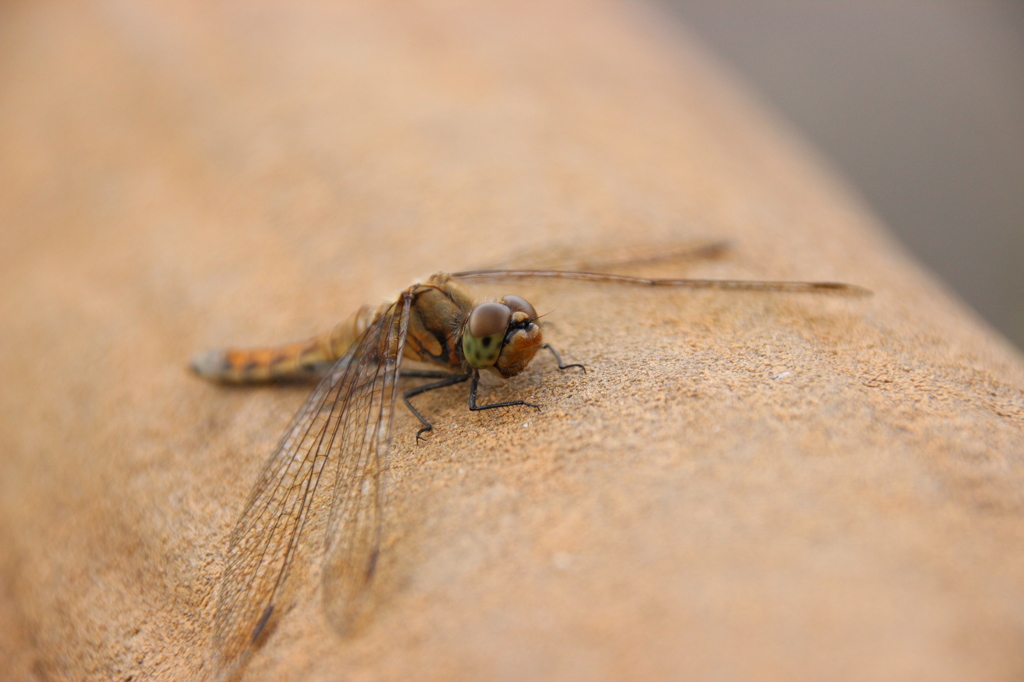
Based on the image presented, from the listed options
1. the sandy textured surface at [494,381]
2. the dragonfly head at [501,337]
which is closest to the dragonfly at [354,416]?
the dragonfly head at [501,337]

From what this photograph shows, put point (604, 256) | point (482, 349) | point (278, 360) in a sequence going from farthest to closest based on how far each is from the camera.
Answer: point (604, 256) < point (278, 360) < point (482, 349)

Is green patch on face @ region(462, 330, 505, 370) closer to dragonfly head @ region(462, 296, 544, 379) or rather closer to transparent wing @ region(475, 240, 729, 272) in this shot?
dragonfly head @ region(462, 296, 544, 379)

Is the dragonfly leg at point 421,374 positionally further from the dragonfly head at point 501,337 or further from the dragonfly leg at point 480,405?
the dragonfly head at point 501,337

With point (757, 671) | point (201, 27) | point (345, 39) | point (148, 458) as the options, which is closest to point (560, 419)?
point (757, 671)

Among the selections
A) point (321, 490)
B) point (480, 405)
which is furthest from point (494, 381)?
point (321, 490)

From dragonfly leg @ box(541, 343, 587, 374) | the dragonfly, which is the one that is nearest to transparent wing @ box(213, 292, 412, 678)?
the dragonfly

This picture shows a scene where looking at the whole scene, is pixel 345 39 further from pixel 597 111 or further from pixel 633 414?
pixel 633 414

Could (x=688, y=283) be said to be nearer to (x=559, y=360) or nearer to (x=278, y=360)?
(x=559, y=360)
